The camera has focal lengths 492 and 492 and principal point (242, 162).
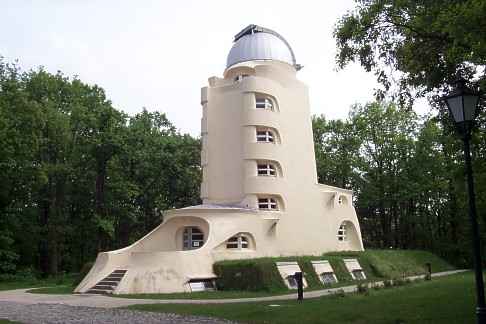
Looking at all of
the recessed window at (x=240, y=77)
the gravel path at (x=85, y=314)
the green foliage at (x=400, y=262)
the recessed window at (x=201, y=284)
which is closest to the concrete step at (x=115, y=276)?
the recessed window at (x=201, y=284)

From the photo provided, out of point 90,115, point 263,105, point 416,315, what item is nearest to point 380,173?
point 263,105

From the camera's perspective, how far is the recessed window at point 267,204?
100ft

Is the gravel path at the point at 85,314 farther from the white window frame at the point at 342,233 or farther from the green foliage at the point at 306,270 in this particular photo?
the white window frame at the point at 342,233

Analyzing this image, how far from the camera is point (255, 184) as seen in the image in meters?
30.2

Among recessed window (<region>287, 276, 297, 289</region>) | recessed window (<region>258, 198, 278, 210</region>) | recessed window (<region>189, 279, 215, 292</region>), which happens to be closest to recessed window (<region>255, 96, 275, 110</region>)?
recessed window (<region>258, 198, 278, 210</region>)

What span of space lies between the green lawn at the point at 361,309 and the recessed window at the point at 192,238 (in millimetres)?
12208

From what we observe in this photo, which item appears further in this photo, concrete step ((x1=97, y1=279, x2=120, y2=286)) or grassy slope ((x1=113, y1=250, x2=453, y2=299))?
concrete step ((x1=97, y1=279, x2=120, y2=286))

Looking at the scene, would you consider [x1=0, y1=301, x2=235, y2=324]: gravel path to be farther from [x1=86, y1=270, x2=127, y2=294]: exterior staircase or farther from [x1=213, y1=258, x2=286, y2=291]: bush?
[x1=213, y1=258, x2=286, y2=291]: bush

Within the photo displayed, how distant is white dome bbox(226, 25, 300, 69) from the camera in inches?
1342

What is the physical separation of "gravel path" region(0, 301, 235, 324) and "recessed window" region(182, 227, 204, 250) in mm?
12427

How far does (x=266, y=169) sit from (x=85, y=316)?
1872 centimetres

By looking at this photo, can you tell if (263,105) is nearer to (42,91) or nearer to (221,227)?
(221,227)

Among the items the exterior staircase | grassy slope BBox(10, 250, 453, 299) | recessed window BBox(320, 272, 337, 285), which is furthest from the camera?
recessed window BBox(320, 272, 337, 285)

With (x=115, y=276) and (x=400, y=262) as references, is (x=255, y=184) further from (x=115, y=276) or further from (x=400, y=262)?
(x=400, y=262)
